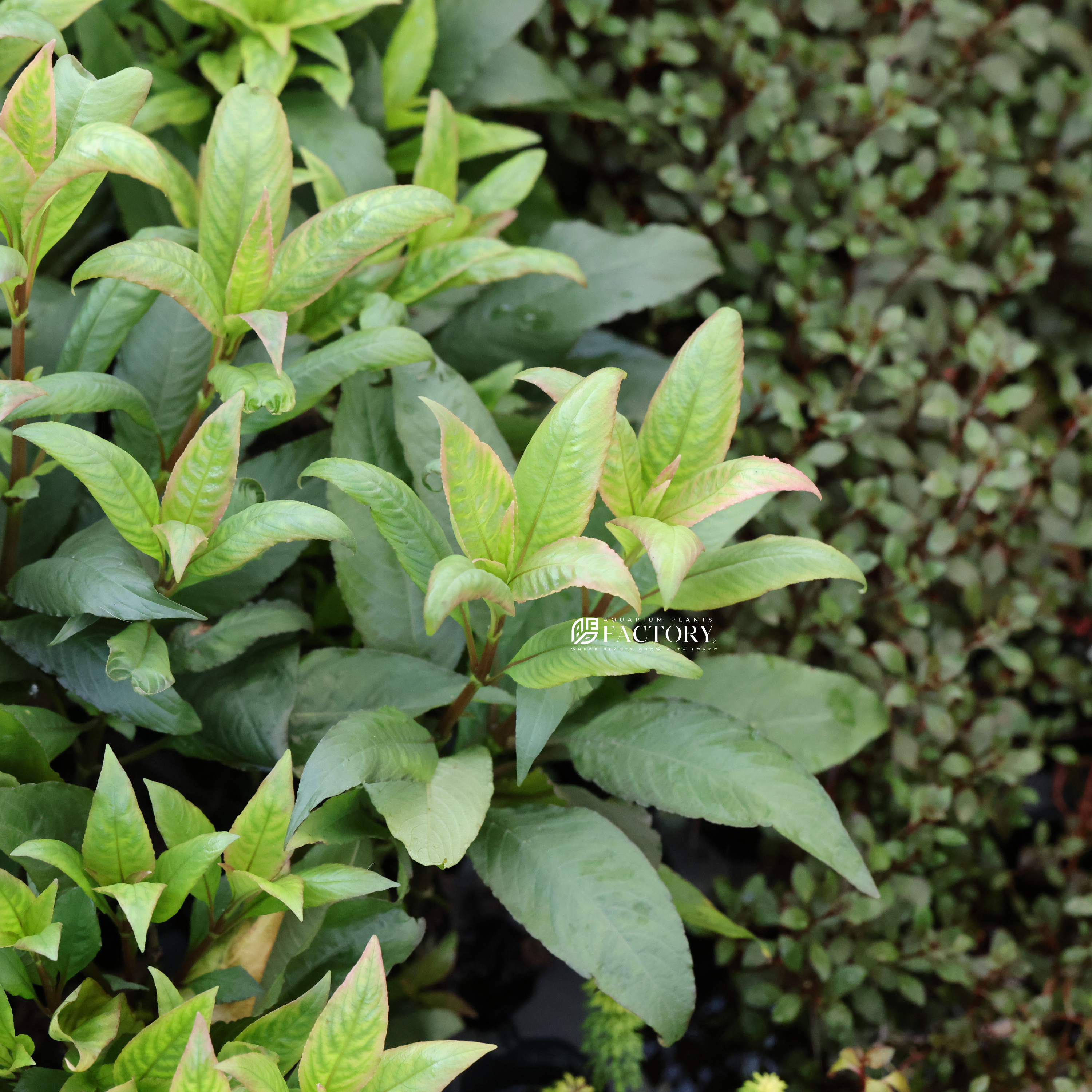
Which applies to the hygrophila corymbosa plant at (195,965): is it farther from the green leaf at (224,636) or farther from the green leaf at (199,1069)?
the green leaf at (224,636)

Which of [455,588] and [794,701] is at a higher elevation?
[455,588]

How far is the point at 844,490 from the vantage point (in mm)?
1479

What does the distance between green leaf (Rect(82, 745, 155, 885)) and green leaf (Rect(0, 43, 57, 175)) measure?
50cm

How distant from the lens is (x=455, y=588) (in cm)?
72

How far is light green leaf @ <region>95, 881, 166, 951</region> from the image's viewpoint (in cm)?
73

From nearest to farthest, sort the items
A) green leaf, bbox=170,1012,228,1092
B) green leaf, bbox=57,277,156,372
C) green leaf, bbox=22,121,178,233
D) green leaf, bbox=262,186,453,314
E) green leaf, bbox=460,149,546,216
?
1. green leaf, bbox=170,1012,228,1092
2. green leaf, bbox=22,121,178,233
3. green leaf, bbox=262,186,453,314
4. green leaf, bbox=57,277,156,372
5. green leaf, bbox=460,149,546,216

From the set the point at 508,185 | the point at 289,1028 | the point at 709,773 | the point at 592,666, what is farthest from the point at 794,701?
the point at 508,185

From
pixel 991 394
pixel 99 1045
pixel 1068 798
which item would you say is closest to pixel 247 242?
pixel 99 1045

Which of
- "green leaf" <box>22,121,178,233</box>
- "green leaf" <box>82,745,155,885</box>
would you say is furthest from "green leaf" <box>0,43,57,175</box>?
"green leaf" <box>82,745,155,885</box>

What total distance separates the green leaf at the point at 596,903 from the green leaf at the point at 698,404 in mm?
Result: 362

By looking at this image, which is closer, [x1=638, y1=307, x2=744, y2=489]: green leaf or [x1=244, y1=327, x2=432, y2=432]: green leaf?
[x1=638, y1=307, x2=744, y2=489]: green leaf

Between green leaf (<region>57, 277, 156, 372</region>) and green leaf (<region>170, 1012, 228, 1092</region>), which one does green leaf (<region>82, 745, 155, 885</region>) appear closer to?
green leaf (<region>170, 1012, 228, 1092</region>)

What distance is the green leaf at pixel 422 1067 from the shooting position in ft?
2.37

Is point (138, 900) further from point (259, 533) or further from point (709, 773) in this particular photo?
point (709, 773)
